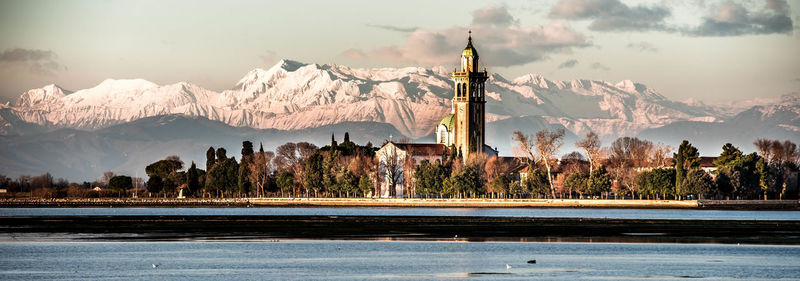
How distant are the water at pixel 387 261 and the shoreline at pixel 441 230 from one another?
19.7ft

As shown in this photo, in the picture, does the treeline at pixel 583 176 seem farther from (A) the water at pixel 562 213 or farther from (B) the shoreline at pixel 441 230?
(B) the shoreline at pixel 441 230

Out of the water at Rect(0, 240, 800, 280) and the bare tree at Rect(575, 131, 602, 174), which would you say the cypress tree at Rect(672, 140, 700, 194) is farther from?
the water at Rect(0, 240, 800, 280)

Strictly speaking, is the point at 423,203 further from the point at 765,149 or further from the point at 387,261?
the point at 387,261

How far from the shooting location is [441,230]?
297ft

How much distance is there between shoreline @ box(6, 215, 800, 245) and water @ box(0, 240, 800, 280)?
6.00 meters

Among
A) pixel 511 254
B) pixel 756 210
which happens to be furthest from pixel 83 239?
pixel 756 210

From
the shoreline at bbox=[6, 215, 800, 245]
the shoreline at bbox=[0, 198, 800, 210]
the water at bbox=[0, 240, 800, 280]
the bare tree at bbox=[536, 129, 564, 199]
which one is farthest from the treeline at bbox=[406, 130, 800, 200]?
the water at bbox=[0, 240, 800, 280]

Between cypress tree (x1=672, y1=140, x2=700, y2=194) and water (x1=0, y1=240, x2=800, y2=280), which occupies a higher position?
cypress tree (x1=672, y1=140, x2=700, y2=194)

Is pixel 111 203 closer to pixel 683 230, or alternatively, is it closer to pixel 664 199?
pixel 664 199

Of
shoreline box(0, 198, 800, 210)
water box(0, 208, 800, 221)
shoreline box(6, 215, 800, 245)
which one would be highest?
shoreline box(0, 198, 800, 210)

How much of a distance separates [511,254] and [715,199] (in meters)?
105

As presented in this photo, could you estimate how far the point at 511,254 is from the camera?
66.8 metres

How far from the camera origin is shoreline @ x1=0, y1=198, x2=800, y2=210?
507 ft

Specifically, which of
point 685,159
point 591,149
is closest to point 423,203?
point 591,149
